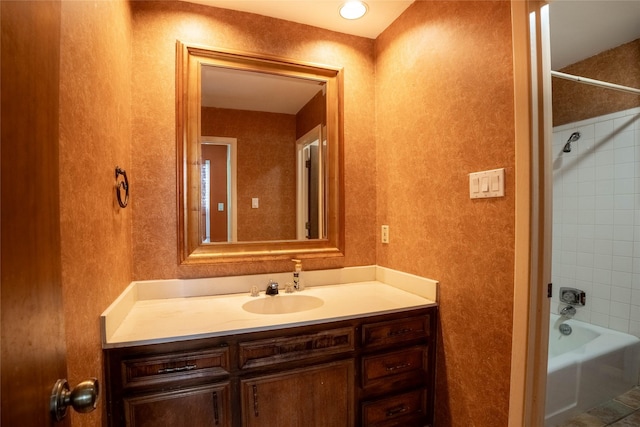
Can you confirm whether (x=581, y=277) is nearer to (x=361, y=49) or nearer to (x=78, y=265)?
(x=361, y=49)

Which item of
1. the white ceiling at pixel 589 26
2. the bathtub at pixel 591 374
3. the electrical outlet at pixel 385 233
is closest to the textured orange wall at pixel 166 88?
the electrical outlet at pixel 385 233

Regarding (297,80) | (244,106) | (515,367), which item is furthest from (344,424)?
(297,80)

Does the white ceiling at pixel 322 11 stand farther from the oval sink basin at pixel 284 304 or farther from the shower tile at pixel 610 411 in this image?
the shower tile at pixel 610 411

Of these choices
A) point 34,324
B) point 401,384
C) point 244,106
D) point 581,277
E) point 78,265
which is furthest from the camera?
point 581,277

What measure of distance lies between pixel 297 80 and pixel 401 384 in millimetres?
1742

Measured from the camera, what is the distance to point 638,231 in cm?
204

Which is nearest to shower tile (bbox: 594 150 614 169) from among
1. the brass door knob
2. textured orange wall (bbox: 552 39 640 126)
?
textured orange wall (bbox: 552 39 640 126)

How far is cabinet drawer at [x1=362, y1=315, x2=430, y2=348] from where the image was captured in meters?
1.38

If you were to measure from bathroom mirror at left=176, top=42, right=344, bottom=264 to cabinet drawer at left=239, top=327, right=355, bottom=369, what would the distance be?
587 mm

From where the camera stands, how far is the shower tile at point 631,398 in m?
1.88

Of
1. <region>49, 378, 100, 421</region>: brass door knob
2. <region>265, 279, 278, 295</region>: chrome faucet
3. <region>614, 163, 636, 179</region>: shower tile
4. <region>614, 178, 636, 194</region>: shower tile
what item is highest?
<region>614, 163, 636, 179</region>: shower tile

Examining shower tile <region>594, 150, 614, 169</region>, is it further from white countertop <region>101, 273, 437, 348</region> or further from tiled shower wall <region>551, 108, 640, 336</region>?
white countertop <region>101, 273, 437, 348</region>

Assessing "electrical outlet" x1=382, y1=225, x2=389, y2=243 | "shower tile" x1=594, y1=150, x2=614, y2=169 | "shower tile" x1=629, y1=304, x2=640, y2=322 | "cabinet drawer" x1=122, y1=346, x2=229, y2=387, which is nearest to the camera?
"cabinet drawer" x1=122, y1=346, x2=229, y2=387

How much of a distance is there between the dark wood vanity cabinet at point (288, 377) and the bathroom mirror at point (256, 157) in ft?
1.89
